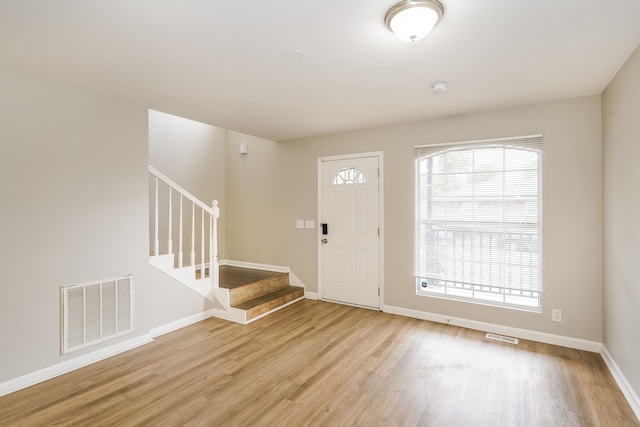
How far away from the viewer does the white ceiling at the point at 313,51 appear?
1.80 m

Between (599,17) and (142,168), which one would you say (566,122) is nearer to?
(599,17)

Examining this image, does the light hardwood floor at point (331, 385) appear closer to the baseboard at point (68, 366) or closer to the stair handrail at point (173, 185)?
the baseboard at point (68, 366)

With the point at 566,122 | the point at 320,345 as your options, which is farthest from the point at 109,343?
the point at 566,122

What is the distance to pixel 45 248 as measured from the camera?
2713 millimetres

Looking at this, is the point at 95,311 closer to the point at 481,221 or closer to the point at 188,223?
the point at 188,223

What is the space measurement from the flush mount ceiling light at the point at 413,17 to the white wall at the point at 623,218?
1.62 metres

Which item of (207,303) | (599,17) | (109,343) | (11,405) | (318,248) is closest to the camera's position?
(599,17)

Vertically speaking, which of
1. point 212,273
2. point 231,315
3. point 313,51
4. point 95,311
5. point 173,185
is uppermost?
point 313,51

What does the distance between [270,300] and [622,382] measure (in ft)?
11.7

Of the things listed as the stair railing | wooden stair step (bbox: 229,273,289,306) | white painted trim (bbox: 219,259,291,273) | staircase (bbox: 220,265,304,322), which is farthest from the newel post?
white painted trim (bbox: 219,259,291,273)

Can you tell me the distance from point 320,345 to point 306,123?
8.74ft

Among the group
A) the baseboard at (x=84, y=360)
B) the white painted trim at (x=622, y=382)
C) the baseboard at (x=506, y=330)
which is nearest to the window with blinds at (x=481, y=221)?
the baseboard at (x=506, y=330)

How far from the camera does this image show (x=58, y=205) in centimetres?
278

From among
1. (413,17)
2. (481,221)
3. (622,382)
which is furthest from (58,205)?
(622,382)
